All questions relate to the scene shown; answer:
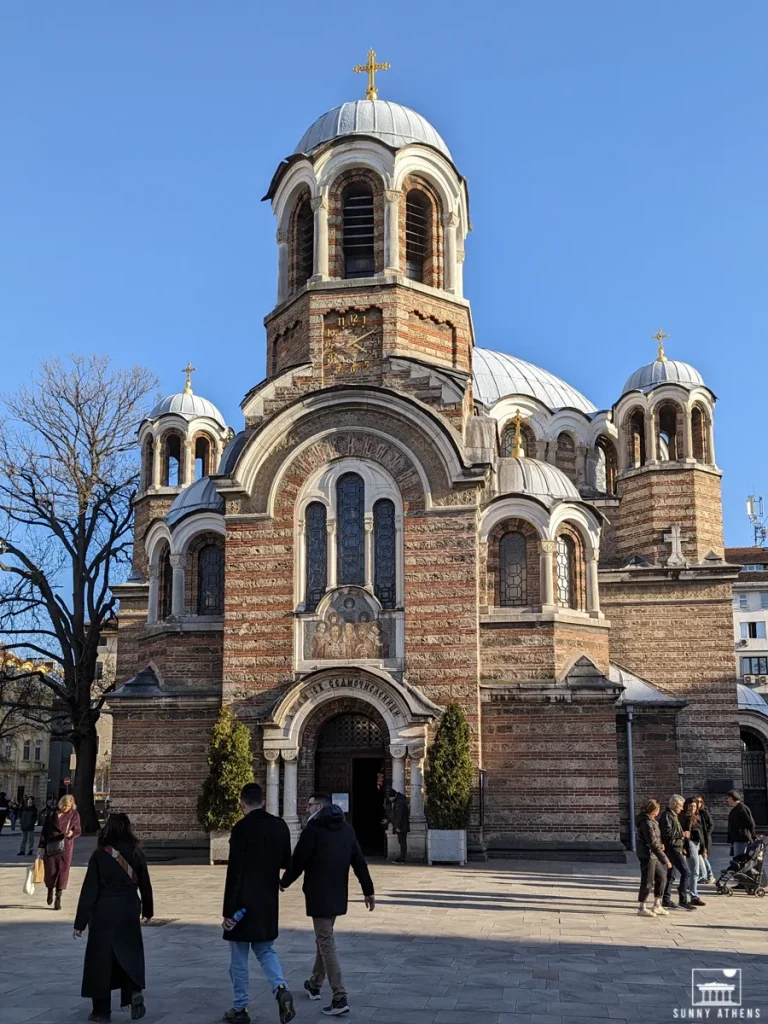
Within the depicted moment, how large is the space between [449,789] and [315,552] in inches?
209

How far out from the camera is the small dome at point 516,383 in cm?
3284

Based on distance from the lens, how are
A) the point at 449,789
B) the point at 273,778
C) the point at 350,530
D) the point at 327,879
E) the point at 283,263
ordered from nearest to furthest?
the point at 327,879 < the point at 449,789 < the point at 273,778 < the point at 350,530 < the point at 283,263

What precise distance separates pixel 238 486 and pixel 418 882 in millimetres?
8754

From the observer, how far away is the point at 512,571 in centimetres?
2381

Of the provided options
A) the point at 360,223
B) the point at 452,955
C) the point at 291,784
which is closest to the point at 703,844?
the point at 452,955

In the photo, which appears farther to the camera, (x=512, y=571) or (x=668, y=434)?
(x=668, y=434)

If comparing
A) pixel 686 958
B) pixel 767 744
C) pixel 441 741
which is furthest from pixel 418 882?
pixel 767 744

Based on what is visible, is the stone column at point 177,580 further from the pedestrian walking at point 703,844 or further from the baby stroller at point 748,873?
the baby stroller at point 748,873

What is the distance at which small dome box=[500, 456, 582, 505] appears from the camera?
2456 cm

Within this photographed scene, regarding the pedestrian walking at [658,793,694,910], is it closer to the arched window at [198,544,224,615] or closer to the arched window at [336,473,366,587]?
the arched window at [336,473,366,587]

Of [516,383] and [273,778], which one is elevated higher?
[516,383]

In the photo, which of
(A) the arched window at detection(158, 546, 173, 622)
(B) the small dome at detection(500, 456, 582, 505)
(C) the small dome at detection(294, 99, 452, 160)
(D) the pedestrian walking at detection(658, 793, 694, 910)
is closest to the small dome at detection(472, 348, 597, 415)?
(B) the small dome at detection(500, 456, 582, 505)

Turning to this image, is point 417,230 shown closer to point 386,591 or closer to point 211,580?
point 386,591

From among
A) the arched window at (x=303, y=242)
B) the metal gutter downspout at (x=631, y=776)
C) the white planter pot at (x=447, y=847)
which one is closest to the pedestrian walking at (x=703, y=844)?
the white planter pot at (x=447, y=847)
